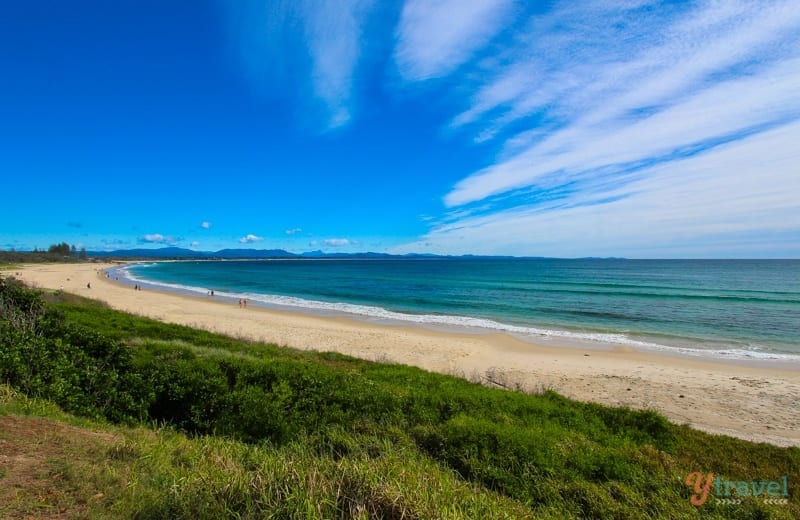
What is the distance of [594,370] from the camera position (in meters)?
14.9

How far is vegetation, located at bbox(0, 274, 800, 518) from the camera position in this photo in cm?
310

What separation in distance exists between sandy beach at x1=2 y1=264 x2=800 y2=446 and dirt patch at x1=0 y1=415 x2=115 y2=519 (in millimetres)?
9855

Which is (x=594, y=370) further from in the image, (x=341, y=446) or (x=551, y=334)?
(x=341, y=446)

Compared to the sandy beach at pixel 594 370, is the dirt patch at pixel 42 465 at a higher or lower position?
higher

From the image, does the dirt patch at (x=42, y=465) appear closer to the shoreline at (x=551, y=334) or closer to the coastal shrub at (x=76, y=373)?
the coastal shrub at (x=76, y=373)

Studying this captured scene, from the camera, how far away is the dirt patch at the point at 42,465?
9.72 ft

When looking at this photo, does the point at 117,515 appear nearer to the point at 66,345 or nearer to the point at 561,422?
the point at 66,345

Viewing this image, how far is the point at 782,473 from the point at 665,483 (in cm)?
267

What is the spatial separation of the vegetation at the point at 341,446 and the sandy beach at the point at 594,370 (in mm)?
4412

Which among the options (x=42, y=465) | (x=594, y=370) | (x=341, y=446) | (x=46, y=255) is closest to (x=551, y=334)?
(x=594, y=370)

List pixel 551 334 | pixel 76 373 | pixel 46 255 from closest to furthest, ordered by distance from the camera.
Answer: pixel 76 373
pixel 551 334
pixel 46 255

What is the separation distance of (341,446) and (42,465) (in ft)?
10.6

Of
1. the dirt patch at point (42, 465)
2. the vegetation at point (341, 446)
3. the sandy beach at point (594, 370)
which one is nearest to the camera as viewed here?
the dirt patch at point (42, 465)

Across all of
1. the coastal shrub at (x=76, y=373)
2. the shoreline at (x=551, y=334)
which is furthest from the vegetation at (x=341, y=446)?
the shoreline at (x=551, y=334)
